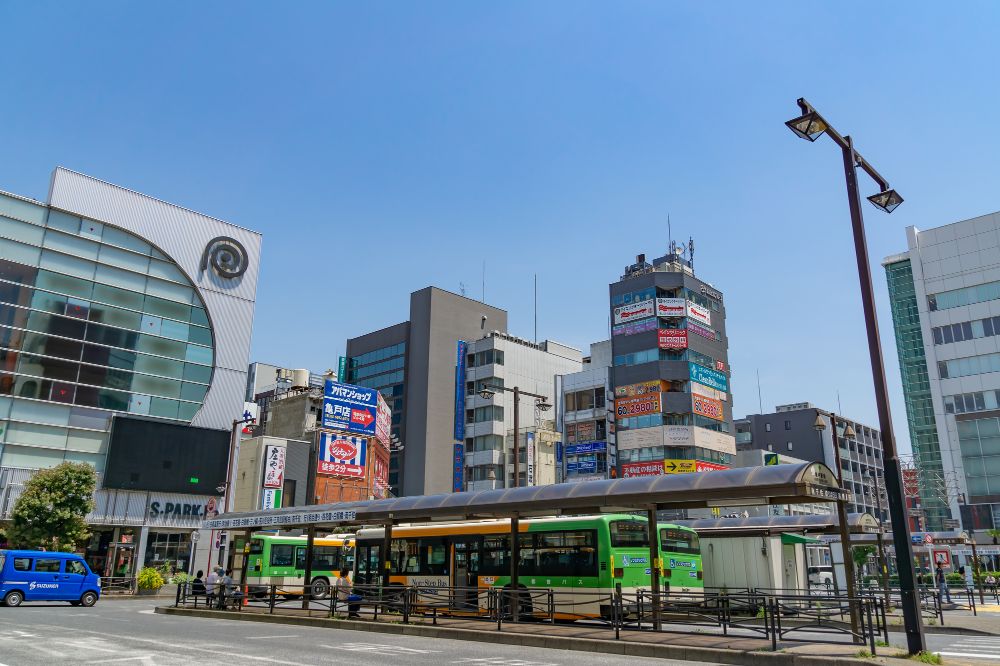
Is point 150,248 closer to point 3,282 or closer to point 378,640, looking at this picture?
point 3,282

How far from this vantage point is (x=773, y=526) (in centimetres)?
2928

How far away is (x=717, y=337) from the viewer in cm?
7806

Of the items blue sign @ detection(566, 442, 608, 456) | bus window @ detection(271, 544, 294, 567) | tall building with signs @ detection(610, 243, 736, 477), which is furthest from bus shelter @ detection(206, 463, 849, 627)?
blue sign @ detection(566, 442, 608, 456)

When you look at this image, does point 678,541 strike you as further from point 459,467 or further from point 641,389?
point 459,467

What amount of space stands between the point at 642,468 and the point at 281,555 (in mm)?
41048

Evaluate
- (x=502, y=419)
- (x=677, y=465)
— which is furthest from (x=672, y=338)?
(x=502, y=419)

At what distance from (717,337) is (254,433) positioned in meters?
55.4

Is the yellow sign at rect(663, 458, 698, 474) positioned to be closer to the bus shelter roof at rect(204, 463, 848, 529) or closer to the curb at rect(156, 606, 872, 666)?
the bus shelter roof at rect(204, 463, 848, 529)

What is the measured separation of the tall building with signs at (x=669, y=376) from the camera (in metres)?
69.9

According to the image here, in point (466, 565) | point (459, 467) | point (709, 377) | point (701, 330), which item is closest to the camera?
point (466, 565)

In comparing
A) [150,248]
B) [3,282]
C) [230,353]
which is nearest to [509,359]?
[230,353]

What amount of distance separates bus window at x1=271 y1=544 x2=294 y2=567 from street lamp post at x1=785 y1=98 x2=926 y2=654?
1117 inches

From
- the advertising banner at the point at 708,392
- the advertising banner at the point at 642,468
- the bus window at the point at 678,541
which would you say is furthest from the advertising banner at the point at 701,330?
the bus window at the point at 678,541

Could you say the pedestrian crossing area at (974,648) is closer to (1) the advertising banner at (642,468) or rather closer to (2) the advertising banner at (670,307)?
(1) the advertising banner at (642,468)
